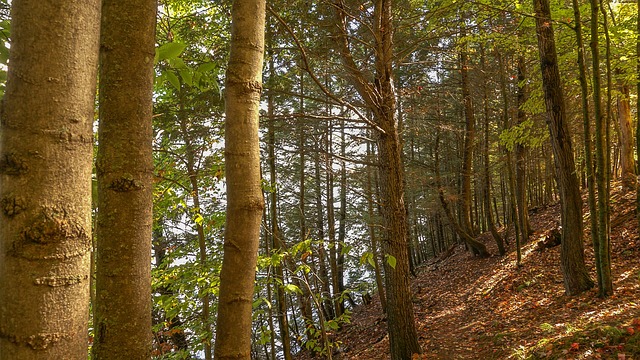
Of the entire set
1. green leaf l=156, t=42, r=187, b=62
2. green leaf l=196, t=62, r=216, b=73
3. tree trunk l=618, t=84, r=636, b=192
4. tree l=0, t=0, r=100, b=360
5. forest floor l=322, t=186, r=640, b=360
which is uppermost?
tree trunk l=618, t=84, r=636, b=192

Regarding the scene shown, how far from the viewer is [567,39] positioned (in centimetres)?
834

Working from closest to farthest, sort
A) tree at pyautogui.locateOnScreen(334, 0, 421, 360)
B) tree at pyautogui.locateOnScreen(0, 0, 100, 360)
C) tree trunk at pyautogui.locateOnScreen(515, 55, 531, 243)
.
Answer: tree at pyautogui.locateOnScreen(0, 0, 100, 360) < tree at pyautogui.locateOnScreen(334, 0, 421, 360) < tree trunk at pyautogui.locateOnScreen(515, 55, 531, 243)

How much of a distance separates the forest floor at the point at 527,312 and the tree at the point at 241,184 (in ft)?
11.0

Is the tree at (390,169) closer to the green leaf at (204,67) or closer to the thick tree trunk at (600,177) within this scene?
the thick tree trunk at (600,177)

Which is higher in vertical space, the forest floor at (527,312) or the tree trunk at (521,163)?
the tree trunk at (521,163)

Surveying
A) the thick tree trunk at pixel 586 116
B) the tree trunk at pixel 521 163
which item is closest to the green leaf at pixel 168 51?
the thick tree trunk at pixel 586 116

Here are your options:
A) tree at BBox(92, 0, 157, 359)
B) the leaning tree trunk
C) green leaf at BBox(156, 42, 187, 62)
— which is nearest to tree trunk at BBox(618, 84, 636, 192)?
the leaning tree trunk

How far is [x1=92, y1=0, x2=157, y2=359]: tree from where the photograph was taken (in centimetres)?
105

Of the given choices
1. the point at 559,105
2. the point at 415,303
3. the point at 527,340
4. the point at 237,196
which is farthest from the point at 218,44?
the point at 415,303

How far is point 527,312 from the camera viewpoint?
7.78m

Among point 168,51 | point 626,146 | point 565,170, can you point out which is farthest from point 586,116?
point 626,146

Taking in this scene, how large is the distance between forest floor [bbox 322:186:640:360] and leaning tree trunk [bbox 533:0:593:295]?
0.44 meters

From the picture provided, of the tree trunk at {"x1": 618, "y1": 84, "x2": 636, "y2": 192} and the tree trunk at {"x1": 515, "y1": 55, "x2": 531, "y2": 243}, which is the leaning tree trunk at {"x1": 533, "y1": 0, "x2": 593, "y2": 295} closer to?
the tree trunk at {"x1": 515, "y1": 55, "x2": 531, "y2": 243}

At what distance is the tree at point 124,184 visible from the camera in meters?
1.05
